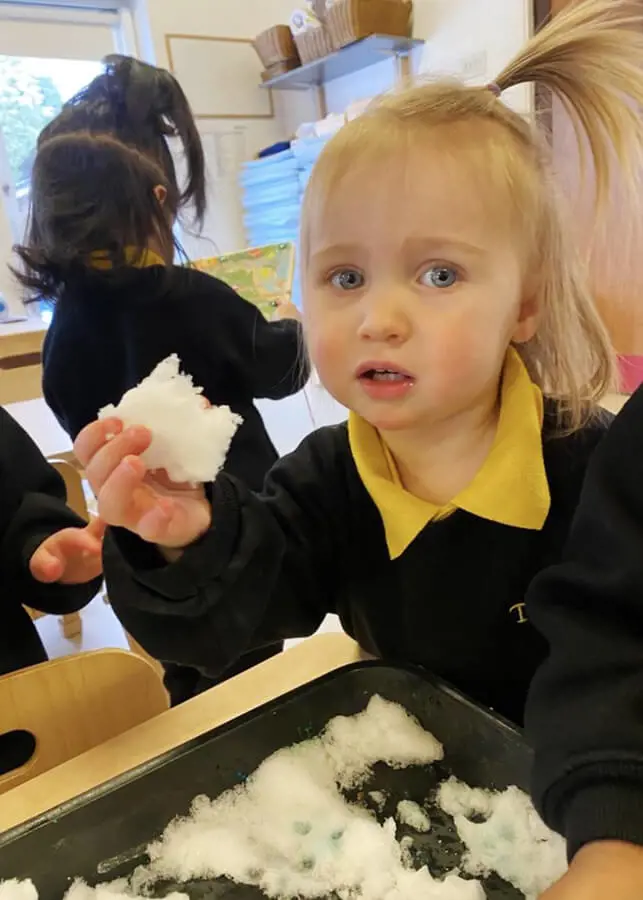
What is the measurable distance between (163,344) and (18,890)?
2.92 feet

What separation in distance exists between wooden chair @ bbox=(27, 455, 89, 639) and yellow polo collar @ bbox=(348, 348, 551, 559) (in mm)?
881

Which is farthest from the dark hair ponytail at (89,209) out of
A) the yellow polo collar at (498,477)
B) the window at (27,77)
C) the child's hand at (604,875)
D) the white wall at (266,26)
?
the window at (27,77)

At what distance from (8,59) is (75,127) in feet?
7.56

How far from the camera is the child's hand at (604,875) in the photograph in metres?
0.36

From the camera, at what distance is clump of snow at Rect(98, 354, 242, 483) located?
0.52 meters

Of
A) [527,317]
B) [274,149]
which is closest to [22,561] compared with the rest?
[527,317]

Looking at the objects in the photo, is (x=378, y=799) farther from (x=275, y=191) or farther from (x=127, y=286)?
(x=275, y=191)

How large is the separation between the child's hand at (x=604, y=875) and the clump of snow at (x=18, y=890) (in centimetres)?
29

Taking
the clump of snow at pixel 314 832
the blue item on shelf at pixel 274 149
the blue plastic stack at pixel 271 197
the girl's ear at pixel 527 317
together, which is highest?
the girl's ear at pixel 527 317

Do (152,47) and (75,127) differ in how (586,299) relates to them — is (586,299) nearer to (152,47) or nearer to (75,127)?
(75,127)

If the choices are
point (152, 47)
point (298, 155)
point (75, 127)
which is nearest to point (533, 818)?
point (75, 127)

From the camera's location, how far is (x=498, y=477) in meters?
0.64

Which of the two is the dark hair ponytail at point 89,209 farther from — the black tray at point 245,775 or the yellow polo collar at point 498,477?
the black tray at point 245,775

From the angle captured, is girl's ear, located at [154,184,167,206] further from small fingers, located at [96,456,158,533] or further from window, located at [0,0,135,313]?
window, located at [0,0,135,313]
